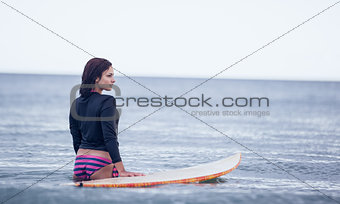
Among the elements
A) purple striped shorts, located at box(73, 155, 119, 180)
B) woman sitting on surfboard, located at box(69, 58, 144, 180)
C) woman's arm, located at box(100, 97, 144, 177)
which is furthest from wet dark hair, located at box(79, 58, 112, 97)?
purple striped shorts, located at box(73, 155, 119, 180)

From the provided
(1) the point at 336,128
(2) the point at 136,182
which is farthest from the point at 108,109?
(1) the point at 336,128

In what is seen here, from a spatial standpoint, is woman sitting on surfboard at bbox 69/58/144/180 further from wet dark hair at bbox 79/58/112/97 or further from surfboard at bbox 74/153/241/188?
surfboard at bbox 74/153/241/188

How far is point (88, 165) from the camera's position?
4.74 meters

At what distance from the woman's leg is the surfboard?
49 mm

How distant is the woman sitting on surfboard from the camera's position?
4.37m

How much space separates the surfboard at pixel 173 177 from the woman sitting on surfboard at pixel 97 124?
14cm

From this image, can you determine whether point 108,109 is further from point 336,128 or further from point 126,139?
point 336,128

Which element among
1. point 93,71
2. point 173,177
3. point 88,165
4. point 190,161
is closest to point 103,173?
point 88,165

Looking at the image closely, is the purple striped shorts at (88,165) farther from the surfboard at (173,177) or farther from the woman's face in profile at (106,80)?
the woman's face in profile at (106,80)

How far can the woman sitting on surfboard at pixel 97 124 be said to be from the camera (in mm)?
4371

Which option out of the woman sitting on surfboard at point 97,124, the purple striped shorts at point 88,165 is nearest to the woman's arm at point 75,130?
the woman sitting on surfboard at point 97,124

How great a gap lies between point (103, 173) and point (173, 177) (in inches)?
45.9

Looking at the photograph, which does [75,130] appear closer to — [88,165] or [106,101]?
[88,165]

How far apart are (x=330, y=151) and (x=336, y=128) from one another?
19.1 ft
